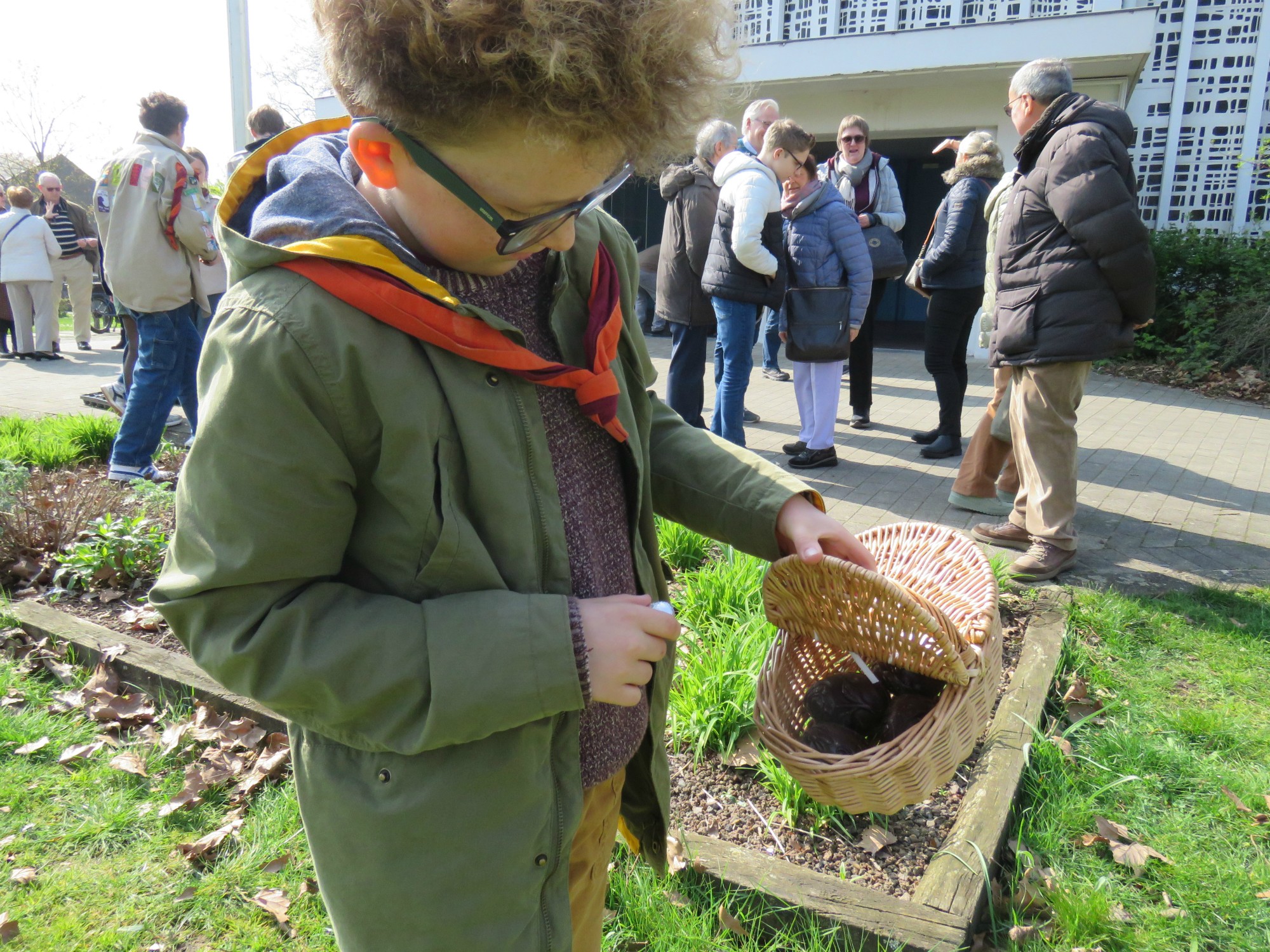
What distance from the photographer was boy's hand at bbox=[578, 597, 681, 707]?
1.04 m

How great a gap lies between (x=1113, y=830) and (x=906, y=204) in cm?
1357

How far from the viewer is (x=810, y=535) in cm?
143

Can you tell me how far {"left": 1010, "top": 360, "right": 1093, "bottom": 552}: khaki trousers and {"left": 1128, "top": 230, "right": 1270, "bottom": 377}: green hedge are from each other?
7.65 m

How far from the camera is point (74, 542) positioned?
4156 mm

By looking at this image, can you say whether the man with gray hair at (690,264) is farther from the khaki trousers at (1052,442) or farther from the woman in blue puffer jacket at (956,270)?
the khaki trousers at (1052,442)

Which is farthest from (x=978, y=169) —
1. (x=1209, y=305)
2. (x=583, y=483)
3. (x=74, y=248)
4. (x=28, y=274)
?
(x=74, y=248)

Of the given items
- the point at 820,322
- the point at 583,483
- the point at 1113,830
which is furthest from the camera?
the point at 820,322

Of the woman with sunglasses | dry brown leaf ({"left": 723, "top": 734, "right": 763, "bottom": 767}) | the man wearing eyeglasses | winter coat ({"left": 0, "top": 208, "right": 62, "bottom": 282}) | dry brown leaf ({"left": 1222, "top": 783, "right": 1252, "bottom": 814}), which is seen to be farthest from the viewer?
the man wearing eyeglasses

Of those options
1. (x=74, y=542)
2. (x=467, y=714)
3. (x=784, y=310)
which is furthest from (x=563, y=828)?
(x=784, y=310)

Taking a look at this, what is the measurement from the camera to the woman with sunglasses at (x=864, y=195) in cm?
713

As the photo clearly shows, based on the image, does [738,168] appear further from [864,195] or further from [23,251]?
[23,251]

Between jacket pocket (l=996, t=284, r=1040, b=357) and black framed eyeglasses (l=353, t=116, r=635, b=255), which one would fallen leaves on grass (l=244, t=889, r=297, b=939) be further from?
jacket pocket (l=996, t=284, r=1040, b=357)

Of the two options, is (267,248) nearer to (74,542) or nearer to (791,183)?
(74,542)

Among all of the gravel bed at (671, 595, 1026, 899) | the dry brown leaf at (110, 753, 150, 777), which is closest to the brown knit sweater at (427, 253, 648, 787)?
the gravel bed at (671, 595, 1026, 899)
